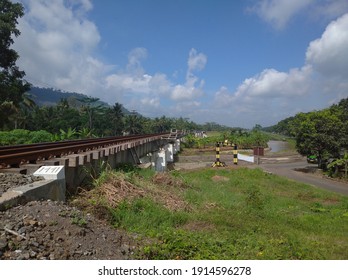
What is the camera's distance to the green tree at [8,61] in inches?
1065

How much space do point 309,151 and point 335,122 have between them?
2.89 metres

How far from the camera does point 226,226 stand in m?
6.90

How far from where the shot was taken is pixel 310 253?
5.34m

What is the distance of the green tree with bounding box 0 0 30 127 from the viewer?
27062 mm

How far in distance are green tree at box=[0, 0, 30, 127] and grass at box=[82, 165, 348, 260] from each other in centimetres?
2137

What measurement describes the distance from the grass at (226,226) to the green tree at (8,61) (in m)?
21.4

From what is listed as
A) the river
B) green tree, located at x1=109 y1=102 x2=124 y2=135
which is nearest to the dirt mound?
the river

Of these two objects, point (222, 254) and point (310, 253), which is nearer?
point (222, 254)

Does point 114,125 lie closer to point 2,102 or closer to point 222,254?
point 2,102

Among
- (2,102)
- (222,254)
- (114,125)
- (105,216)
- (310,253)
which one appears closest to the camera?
(222,254)

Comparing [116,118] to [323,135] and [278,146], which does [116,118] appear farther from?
[323,135]

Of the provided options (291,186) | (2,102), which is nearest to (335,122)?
(291,186)

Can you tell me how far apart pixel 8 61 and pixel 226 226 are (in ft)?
92.7
